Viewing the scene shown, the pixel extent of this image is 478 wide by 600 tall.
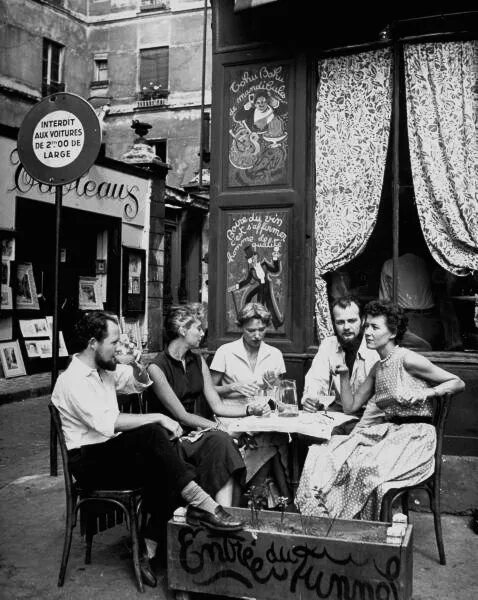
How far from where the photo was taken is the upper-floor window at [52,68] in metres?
21.8

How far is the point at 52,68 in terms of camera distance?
22.3 metres

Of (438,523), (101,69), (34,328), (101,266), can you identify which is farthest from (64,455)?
(101,69)

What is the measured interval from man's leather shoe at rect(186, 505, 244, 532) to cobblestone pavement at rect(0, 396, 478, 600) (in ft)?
1.44

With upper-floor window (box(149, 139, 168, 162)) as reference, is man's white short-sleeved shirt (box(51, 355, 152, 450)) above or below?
below

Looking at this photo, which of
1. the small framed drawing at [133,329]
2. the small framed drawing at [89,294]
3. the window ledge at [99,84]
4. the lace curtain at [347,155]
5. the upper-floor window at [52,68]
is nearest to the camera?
the lace curtain at [347,155]

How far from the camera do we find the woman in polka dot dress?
3904mm

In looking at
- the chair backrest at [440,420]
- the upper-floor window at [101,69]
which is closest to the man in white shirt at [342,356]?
the chair backrest at [440,420]

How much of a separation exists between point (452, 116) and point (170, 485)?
12.9 feet

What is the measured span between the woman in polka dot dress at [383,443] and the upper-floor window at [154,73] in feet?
70.6

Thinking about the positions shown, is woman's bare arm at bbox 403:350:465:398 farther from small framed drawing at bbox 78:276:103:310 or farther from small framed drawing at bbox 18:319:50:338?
small framed drawing at bbox 78:276:103:310

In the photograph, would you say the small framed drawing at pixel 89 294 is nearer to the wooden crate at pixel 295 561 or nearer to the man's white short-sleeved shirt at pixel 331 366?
the man's white short-sleeved shirt at pixel 331 366

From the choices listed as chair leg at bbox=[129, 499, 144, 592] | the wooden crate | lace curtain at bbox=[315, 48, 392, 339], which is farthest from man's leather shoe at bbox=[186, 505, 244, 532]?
lace curtain at bbox=[315, 48, 392, 339]

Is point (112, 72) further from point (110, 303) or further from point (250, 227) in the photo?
point (250, 227)

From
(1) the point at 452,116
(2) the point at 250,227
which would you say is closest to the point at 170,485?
(2) the point at 250,227
